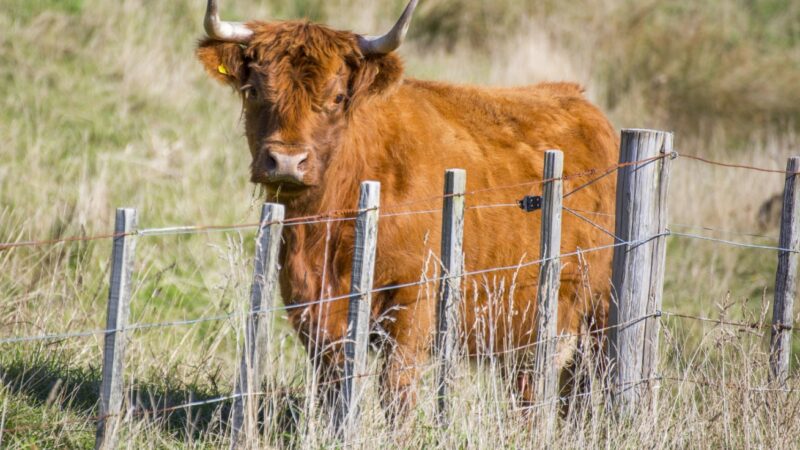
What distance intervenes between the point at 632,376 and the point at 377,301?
4.01 ft

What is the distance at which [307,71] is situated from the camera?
4.98m

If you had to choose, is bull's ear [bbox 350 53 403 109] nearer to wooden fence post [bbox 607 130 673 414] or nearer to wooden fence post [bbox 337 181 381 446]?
wooden fence post [bbox 607 130 673 414]

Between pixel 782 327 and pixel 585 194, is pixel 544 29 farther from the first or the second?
pixel 782 327

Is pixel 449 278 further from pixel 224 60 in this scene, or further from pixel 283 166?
pixel 224 60

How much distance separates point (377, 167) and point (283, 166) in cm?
69

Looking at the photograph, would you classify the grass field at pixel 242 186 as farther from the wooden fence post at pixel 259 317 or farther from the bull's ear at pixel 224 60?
the bull's ear at pixel 224 60

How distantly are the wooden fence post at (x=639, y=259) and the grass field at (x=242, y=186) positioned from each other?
158 millimetres

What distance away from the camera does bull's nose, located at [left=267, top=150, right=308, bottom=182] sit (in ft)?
15.2

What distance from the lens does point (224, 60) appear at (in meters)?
5.20

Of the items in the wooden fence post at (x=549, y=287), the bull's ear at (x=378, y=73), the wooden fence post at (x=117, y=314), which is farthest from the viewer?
the bull's ear at (x=378, y=73)

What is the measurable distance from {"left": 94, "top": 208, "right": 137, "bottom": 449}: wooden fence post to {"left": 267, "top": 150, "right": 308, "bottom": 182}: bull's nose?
1.45 meters

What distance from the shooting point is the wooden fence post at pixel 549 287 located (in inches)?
166

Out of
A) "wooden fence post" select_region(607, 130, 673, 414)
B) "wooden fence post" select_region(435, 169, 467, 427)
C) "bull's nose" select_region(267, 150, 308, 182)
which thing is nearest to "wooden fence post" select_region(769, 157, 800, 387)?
"wooden fence post" select_region(607, 130, 673, 414)

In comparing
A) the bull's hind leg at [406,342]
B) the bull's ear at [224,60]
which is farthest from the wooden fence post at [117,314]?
the bull's ear at [224,60]
